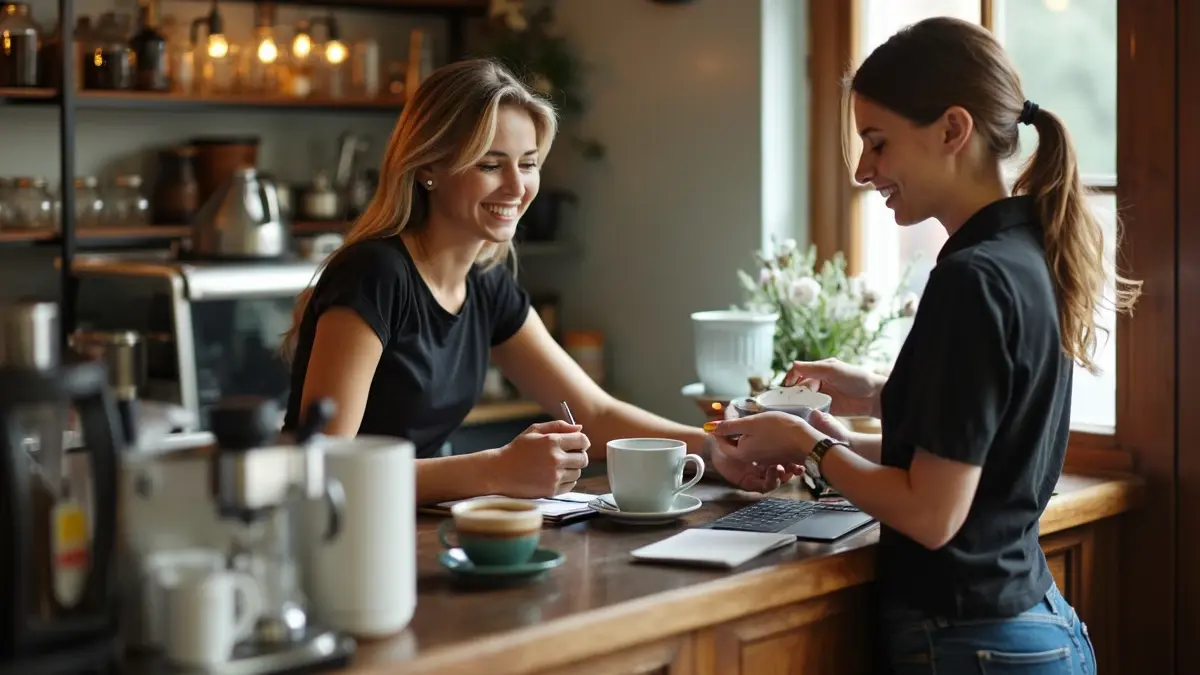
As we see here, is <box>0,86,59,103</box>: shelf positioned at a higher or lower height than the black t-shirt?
higher

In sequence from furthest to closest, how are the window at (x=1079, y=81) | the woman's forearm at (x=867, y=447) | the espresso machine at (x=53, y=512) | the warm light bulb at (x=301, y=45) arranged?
1. the warm light bulb at (x=301, y=45)
2. the window at (x=1079, y=81)
3. the woman's forearm at (x=867, y=447)
4. the espresso machine at (x=53, y=512)

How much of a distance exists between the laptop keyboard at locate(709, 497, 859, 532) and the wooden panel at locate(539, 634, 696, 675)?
0.96 ft

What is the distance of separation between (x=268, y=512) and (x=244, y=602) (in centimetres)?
9

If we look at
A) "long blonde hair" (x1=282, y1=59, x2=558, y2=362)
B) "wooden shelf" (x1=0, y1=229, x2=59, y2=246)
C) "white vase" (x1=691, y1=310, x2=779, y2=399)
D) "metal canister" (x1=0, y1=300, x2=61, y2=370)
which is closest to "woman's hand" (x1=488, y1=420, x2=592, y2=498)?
"long blonde hair" (x1=282, y1=59, x2=558, y2=362)

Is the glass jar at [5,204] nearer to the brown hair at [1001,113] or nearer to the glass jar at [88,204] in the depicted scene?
the glass jar at [88,204]

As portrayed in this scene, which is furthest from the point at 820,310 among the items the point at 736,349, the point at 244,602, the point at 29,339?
the point at 29,339

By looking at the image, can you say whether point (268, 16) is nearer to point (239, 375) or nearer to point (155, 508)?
point (239, 375)

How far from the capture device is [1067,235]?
72.6 inches

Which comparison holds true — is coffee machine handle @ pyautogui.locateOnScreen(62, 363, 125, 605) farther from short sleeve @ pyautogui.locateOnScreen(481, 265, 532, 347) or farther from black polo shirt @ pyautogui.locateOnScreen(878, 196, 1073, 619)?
short sleeve @ pyautogui.locateOnScreen(481, 265, 532, 347)

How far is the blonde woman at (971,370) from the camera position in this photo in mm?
1683

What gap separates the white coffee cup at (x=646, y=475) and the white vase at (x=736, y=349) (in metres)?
1.00

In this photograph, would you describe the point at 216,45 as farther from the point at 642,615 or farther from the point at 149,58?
the point at 642,615

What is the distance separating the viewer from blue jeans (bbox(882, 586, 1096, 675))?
5.86ft

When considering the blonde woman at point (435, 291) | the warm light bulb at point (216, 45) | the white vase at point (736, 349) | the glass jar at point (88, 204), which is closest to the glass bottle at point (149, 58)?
the warm light bulb at point (216, 45)
